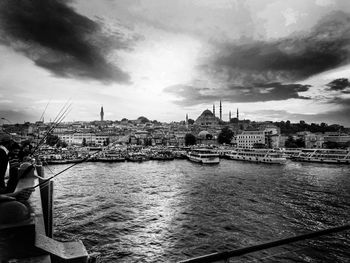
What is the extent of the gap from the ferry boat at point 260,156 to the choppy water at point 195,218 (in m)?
23.0

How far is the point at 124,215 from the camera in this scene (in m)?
14.3

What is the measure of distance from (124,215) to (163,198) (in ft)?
15.1

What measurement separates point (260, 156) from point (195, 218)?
3961 cm

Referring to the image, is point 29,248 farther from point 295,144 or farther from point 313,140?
point 313,140

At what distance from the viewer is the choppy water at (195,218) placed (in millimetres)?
9969

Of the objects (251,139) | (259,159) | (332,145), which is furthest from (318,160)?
(332,145)

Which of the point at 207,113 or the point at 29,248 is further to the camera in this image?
the point at 207,113

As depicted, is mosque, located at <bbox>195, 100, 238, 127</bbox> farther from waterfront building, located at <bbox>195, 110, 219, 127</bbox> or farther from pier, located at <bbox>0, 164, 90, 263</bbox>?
pier, located at <bbox>0, 164, 90, 263</bbox>

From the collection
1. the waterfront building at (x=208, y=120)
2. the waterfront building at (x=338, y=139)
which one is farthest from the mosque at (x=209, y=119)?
the waterfront building at (x=338, y=139)

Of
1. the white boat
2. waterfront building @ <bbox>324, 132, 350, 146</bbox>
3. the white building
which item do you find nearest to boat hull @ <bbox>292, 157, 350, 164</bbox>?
the white boat

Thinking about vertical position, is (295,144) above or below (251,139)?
below

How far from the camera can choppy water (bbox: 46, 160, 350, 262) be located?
997 cm

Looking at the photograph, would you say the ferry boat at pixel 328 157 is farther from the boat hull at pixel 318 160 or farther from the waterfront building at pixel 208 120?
the waterfront building at pixel 208 120

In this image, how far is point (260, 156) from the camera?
50.4 meters
